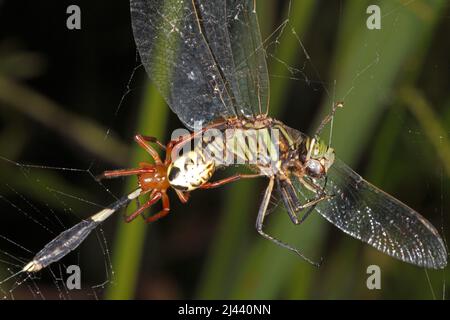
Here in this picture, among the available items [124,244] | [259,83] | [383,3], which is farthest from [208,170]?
[383,3]

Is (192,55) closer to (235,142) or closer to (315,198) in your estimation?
(235,142)

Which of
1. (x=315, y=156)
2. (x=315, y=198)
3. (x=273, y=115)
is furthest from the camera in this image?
(x=273, y=115)

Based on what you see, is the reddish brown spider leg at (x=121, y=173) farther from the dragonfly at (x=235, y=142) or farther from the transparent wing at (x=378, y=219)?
the transparent wing at (x=378, y=219)

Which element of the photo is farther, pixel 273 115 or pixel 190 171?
pixel 273 115

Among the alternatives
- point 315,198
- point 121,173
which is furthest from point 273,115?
point 121,173

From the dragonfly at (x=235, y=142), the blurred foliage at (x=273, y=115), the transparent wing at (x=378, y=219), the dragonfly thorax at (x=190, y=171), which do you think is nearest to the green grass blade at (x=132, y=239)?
the blurred foliage at (x=273, y=115)

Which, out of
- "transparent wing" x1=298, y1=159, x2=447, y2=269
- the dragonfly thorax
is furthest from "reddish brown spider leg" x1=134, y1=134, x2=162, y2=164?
"transparent wing" x1=298, y1=159, x2=447, y2=269

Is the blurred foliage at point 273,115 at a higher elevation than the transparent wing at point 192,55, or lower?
lower
